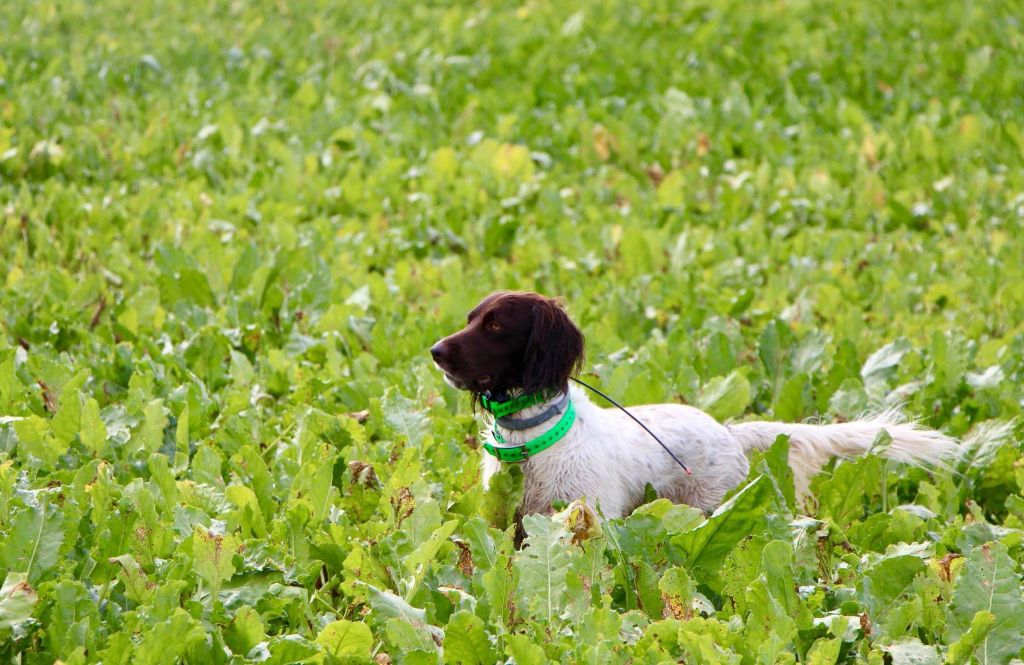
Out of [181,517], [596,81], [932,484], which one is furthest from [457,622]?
[596,81]

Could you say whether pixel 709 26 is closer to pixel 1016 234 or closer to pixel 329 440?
pixel 1016 234

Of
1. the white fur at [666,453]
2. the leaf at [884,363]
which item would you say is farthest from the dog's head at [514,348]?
the leaf at [884,363]

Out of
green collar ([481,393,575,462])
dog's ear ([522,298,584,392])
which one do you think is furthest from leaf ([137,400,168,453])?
dog's ear ([522,298,584,392])

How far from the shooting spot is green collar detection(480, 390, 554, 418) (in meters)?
3.86

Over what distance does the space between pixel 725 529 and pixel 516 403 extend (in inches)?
31.7

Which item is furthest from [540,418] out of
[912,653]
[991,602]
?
[991,602]

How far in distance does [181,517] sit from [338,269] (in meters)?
3.82

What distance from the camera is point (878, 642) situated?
3.12 meters

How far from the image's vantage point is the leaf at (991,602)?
2.95 m

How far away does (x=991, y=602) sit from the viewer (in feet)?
9.89

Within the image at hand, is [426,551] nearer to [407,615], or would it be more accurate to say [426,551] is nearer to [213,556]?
[407,615]

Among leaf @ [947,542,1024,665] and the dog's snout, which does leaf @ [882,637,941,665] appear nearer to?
leaf @ [947,542,1024,665]

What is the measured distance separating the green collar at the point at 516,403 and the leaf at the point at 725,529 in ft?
2.20

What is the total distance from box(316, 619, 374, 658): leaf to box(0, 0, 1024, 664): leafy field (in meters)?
0.01
